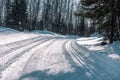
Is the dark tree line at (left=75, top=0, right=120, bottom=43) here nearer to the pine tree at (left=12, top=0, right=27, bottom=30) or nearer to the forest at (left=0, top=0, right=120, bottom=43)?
the forest at (left=0, top=0, right=120, bottom=43)

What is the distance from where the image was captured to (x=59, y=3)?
76625mm

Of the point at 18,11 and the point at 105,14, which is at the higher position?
the point at 18,11

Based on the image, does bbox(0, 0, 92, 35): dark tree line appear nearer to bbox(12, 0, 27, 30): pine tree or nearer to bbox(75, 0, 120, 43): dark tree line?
bbox(12, 0, 27, 30): pine tree

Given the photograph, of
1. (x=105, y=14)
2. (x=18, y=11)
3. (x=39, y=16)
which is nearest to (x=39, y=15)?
(x=39, y=16)

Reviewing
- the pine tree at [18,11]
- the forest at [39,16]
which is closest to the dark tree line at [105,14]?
the forest at [39,16]

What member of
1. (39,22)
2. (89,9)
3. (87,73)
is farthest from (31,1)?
(87,73)

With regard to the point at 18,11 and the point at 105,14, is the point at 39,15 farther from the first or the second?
the point at 105,14

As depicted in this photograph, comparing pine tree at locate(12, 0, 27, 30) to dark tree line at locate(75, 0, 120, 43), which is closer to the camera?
dark tree line at locate(75, 0, 120, 43)

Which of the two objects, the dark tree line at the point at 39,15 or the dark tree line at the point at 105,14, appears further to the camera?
the dark tree line at the point at 39,15

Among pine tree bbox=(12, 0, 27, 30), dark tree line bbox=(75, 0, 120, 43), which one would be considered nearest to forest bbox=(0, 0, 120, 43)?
pine tree bbox=(12, 0, 27, 30)

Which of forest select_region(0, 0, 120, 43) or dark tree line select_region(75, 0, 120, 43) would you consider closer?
dark tree line select_region(75, 0, 120, 43)

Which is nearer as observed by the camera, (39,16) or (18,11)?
(18,11)

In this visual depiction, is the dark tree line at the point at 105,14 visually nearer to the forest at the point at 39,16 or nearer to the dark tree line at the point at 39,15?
the forest at the point at 39,16

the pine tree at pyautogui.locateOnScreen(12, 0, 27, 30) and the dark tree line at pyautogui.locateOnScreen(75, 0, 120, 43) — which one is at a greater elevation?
the pine tree at pyautogui.locateOnScreen(12, 0, 27, 30)
